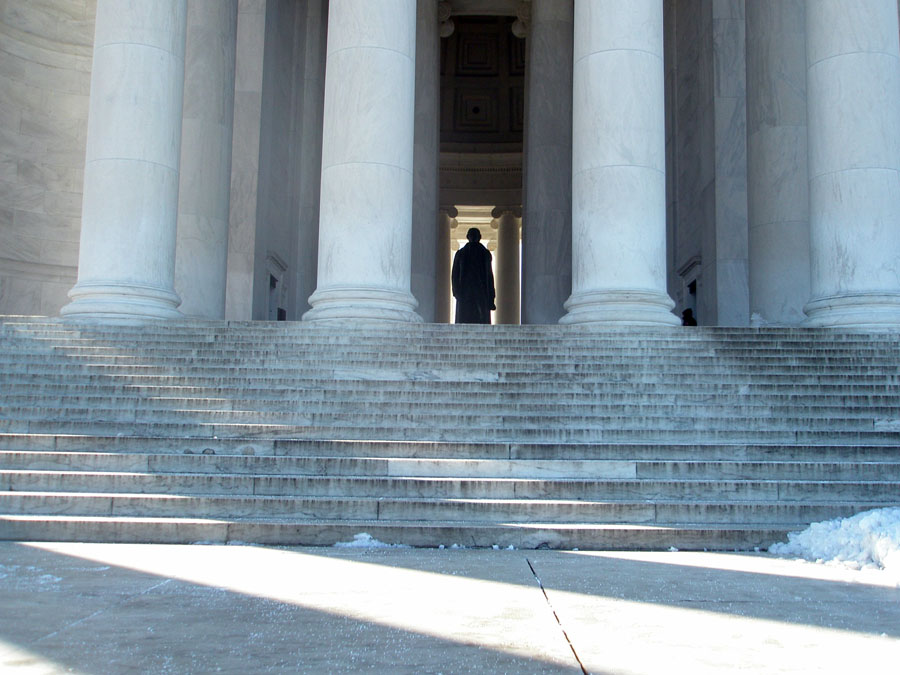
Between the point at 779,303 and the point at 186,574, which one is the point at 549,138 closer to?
the point at 779,303

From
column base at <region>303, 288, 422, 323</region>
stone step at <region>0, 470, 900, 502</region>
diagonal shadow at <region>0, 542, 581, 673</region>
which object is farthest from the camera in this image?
column base at <region>303, 288, 422, 323</region>

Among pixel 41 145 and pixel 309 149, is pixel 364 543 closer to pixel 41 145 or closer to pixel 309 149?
pixel 41 145

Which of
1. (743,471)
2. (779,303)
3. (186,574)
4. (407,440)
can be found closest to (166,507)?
(186,574)

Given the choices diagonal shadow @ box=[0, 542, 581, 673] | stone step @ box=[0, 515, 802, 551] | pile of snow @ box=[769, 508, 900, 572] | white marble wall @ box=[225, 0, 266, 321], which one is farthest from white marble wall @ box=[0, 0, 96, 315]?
pile of snow @ box=[769, 508, 900, 572]

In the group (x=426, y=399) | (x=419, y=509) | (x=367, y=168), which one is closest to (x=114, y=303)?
(x=367, y=168)

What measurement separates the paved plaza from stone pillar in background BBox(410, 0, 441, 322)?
61.9m

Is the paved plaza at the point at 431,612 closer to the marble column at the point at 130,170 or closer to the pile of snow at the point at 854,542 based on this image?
the pile of snow at the point at 854,542

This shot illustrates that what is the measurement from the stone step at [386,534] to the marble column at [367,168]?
81.6 ft

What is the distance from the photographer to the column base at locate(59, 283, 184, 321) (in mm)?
49875

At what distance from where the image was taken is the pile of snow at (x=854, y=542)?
23.0m

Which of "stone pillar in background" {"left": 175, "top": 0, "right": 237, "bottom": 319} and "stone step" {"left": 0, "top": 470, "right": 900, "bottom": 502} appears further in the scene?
"stone pillar in background" {"left": 175, "top": 0, "right": 237, "bottom": 319}

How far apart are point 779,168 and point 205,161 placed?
138ft

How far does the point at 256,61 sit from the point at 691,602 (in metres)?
68.0

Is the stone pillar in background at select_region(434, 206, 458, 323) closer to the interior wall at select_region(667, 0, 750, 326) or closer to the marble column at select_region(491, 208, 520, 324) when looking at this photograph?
the marble column at select_region(491, 208, 520, 324)
